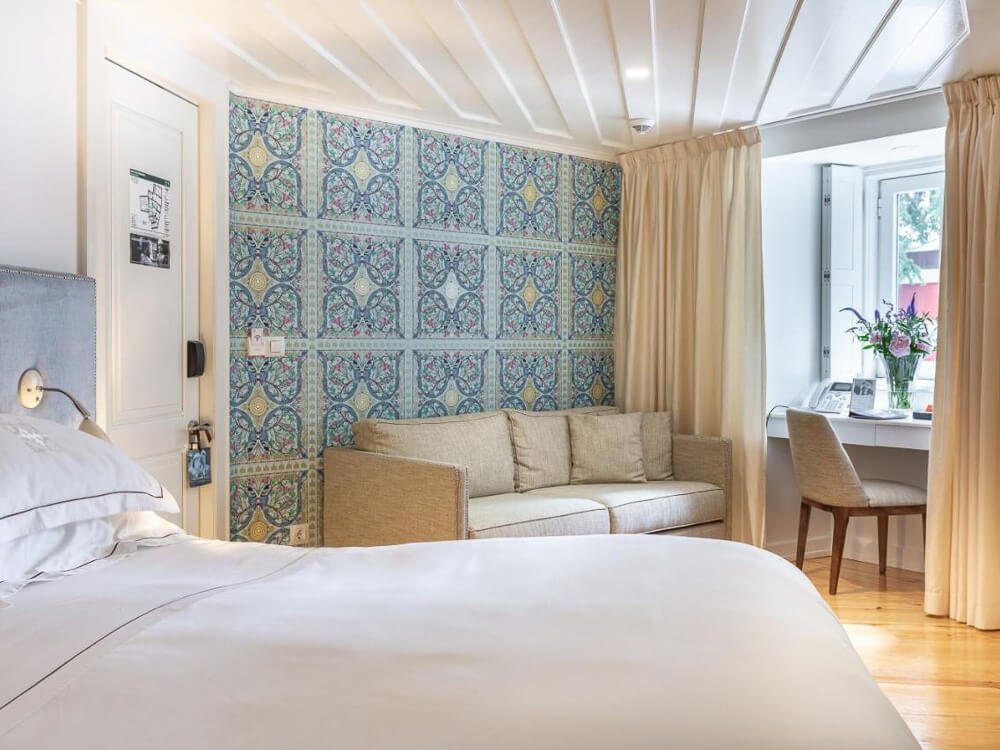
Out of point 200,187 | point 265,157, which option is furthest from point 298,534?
point 265,157

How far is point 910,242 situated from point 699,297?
1344 millimetres

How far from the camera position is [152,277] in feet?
11.0

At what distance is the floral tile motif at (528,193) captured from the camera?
476 cm

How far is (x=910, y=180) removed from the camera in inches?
195

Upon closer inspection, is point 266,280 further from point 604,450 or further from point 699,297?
point 699,297

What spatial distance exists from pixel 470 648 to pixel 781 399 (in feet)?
13.4

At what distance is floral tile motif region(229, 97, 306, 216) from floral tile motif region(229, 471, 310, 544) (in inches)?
48.8

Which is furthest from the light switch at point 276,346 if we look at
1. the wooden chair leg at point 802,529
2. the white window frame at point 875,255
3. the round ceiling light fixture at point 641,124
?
the white window frame at point 875,255

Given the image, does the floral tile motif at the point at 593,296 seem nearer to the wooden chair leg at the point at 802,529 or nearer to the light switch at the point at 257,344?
the wooden chair leg at the point at 802,529

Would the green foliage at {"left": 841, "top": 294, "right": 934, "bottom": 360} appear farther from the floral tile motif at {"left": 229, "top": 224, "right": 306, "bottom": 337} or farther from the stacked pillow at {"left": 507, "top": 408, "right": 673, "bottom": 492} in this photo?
the floral tile motif at {"left": 229, "top": 224, "right": 306, "bottom": 337}

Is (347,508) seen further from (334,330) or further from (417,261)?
(417,261)

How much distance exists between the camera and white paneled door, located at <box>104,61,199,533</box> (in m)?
3.13

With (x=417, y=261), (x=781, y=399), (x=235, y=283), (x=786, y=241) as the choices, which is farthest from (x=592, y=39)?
(x=781, y=399)

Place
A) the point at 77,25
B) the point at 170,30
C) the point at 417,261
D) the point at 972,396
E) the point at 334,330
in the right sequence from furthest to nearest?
1. the point at 417,261
2. the point at 334,330
3. the point at 972,396
4. the point at 170,30
5. the point at 77,25
